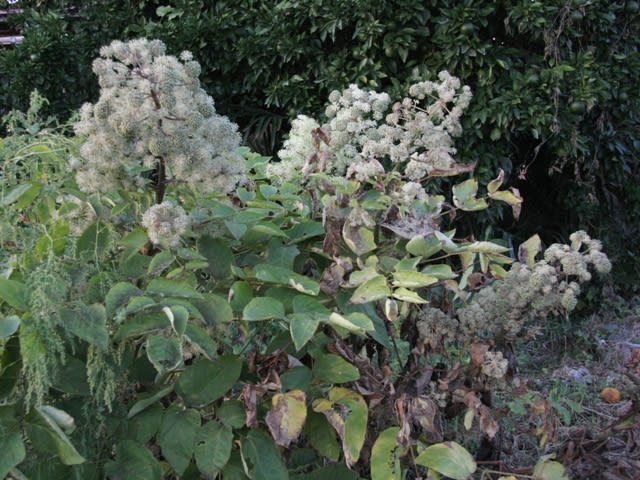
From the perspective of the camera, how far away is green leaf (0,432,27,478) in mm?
1036

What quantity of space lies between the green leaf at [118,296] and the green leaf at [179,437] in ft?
0.72

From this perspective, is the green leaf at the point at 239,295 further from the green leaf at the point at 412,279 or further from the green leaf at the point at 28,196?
the green leaf at the point at 28,196

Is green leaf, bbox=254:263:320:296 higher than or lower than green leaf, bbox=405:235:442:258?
lower

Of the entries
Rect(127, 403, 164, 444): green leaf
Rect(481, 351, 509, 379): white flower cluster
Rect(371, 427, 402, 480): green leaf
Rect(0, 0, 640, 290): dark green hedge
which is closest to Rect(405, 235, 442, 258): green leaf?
Rect(481, 351, 509, 379): white flower cluster

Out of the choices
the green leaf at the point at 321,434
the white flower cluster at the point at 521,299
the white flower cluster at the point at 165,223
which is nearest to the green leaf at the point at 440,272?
the white flower cluster at the point at 521,299

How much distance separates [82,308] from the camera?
1060 mm

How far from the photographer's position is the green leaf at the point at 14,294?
Result: 103 cm

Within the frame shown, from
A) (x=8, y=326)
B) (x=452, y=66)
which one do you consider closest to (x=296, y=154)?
(x=8, y=326)

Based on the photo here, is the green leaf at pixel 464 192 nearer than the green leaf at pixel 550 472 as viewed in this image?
No

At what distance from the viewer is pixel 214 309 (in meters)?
1.17

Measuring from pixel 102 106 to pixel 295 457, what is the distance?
0.74 m

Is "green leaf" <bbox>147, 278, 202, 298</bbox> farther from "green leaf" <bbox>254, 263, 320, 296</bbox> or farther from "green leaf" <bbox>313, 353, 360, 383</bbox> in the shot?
"green leaf" <bbox>313, 353, 360, 383</bbox>

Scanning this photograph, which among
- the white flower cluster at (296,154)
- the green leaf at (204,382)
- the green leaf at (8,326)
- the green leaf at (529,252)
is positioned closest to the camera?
the green leaf at (8,326)

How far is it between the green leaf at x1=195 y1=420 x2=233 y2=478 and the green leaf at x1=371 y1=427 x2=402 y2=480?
255 millimetres
